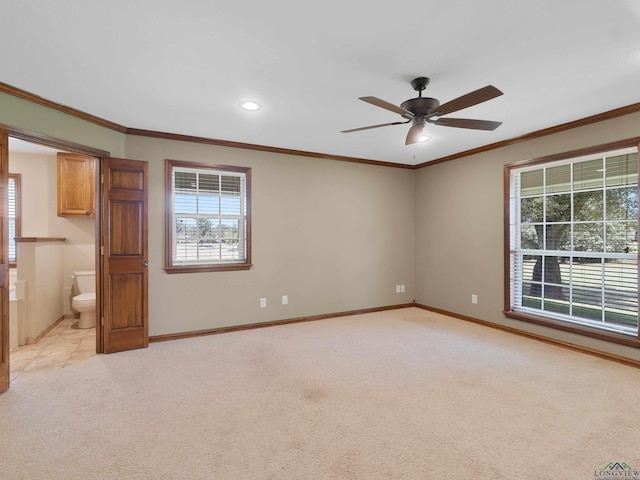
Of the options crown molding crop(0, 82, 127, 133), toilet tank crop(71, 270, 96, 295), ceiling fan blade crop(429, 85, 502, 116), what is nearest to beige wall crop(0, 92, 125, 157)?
crown molding crop(0, 82, 127, 133)

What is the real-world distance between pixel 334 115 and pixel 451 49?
1.41m

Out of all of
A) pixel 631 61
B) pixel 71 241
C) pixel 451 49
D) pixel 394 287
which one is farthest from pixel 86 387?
pixel 631 61

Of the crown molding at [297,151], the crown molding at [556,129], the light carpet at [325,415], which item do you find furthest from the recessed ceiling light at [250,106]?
the crown molding at [556,129]

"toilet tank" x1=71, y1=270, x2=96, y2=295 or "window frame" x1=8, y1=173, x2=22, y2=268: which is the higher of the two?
"window frame" x1=8, y1=173, x2=22, y2=268

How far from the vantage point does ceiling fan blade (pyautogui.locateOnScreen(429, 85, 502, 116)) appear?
6.98 feet

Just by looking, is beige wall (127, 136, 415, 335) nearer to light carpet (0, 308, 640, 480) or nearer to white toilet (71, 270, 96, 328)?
light carpet (0, 308, 640, 480)

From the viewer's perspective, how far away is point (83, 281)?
4.98 metres

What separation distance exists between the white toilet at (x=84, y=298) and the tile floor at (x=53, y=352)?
0.14 metres

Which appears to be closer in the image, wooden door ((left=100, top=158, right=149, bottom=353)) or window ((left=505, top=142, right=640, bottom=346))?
window ((left=505, top=142, right=640, bottom=346))

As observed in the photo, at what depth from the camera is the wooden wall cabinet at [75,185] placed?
196 inches

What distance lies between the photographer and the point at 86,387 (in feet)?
9.34

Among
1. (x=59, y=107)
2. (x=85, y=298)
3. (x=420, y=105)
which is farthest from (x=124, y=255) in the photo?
(x=420, y=105)

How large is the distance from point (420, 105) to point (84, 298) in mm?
4763

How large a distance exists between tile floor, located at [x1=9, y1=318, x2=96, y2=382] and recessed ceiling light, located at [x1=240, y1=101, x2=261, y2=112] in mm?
3068
